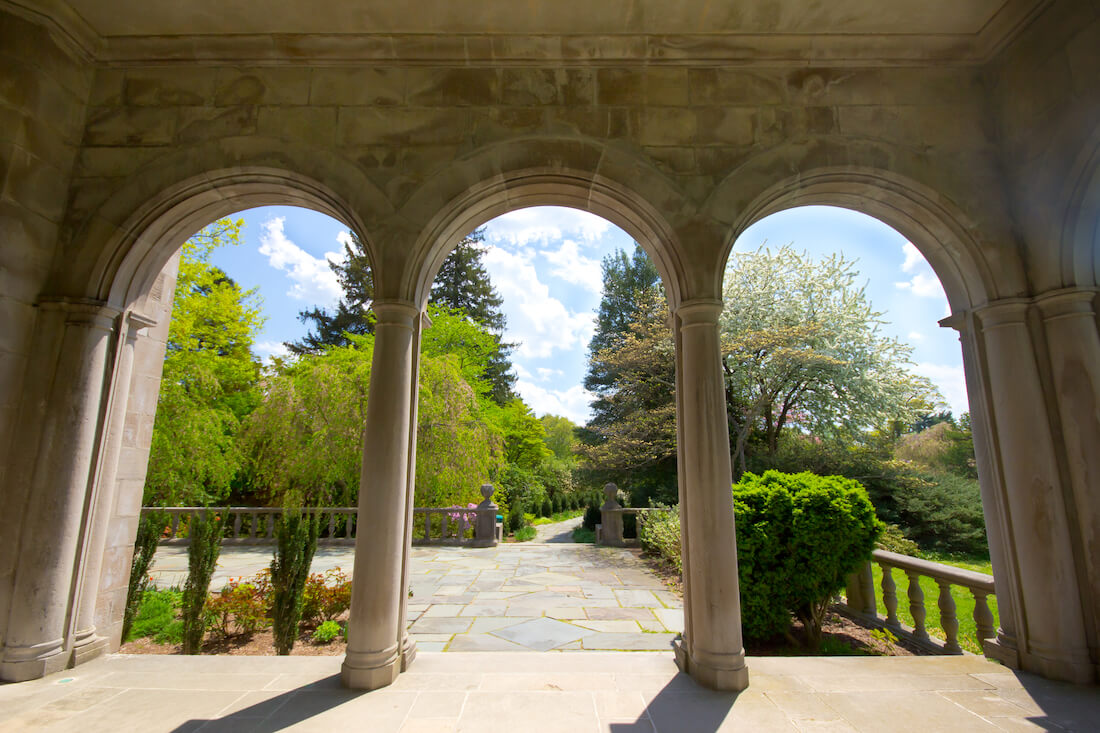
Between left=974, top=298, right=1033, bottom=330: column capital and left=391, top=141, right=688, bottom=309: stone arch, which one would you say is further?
left=391, top=141, right=688, bottom=309: stone arch

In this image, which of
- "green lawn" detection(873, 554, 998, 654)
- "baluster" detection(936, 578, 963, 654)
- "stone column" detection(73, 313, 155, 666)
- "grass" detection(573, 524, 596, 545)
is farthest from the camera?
"grass" detection(573, 524, 596, 545)

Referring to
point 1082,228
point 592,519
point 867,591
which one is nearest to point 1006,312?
point 1082,228

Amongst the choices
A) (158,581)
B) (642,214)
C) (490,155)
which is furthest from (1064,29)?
(158,581)

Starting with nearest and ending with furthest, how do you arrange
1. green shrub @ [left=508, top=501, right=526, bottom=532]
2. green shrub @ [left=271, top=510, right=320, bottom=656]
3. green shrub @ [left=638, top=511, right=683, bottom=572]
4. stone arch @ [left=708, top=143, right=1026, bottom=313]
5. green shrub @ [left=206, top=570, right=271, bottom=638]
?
stone arch @ [left=708, top=143, right=1026, bottom=313]
green shrub @ [left=271, top=510, right=320, bottom=656]
green shrub @ [left=206, top=570, right=271, bottom=638]
green shrub @ [left=638, top=511, right=683, bottom=572]
green shrub @ [left=508, top=501, right=526, bottom=532]

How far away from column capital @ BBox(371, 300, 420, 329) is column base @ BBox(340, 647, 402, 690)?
2.13 m

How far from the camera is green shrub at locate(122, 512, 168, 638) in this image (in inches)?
165

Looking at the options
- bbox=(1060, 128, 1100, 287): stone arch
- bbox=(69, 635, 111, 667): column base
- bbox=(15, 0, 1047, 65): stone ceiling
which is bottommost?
bbox=(69, 635, 111, 667): column base

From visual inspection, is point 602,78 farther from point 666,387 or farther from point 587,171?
point 666,387

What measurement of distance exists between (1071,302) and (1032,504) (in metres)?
1.37

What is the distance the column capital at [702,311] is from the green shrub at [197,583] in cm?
438

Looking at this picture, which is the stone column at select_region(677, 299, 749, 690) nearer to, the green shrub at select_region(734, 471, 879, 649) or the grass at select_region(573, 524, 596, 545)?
the green shrub at select_region(734, 471, 879, 649)

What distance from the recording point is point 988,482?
334 centimetres

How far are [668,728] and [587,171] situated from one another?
138 inches

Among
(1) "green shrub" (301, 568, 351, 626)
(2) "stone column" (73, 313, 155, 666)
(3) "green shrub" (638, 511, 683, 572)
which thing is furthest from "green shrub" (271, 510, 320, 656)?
(3) "green shrub" (638, 511, 683, 572)
